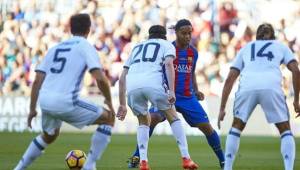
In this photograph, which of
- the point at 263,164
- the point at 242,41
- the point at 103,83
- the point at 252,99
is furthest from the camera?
the point at 242,41

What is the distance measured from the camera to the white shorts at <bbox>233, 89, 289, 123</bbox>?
1080 centimetres

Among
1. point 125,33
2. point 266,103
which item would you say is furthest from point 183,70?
point 125,33

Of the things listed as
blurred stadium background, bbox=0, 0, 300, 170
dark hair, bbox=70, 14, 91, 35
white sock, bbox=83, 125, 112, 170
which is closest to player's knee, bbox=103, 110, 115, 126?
white sock, bbox=83, 125, 112, 170

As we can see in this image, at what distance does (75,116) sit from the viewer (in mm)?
10305

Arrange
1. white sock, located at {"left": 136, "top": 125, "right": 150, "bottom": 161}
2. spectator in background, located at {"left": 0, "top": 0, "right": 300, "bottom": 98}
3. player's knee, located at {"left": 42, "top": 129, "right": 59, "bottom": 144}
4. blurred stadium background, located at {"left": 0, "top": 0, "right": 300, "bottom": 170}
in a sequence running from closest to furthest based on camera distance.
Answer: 1. player's knee, located at {"left": 42, "top": 129, "right": 59, "bottom": 144}
2. white sock, located at {"left": 136, "top": 125, "right": 150, "bottom": 161}
3. blurred stadium background, located at {"left": 0, "top": 0, "right": 300, "bottom": 170}
4. spectator in background, located at {"left": 0, "top": 0, "right": 300, "bottom": 98}

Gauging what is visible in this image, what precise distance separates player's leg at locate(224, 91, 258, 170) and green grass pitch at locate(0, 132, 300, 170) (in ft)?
8.56

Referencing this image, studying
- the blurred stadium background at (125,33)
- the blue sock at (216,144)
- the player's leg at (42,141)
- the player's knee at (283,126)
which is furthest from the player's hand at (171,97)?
the blurred stadium background at (125,33)

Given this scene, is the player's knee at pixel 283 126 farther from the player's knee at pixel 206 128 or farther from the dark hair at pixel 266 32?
the player's knee at pixel 206 128

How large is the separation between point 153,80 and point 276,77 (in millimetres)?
2218

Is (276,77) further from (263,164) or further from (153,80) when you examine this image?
(263,164)

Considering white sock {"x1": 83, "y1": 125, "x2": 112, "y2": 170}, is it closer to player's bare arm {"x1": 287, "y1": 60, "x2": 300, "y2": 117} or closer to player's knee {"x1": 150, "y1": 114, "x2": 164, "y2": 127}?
player's bare arm {"x1": 287, "y1": 60, "x2": 300, "y2": 117}

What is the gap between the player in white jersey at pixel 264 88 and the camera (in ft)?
35.4

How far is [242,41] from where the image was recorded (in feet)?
89.1

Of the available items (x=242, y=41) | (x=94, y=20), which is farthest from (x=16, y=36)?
(x=242, y=41)
